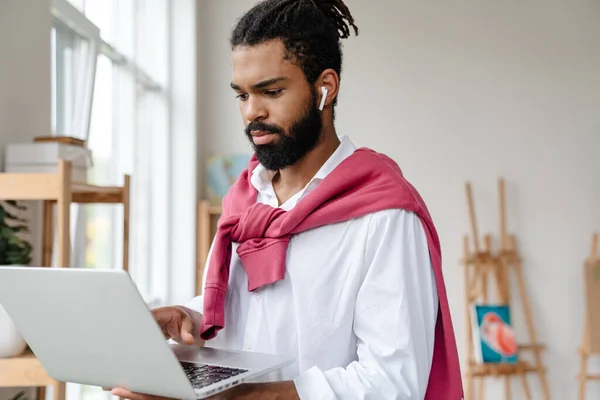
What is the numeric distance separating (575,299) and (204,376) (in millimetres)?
3381

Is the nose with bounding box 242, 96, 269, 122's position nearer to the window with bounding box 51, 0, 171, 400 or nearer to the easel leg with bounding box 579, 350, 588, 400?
the window with bounding box 51, 0, 171, 400

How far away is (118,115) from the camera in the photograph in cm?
297

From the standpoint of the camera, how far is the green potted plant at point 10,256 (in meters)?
1.39

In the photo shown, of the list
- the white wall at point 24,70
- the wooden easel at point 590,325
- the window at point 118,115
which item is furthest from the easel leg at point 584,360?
the white wall at point 24,70

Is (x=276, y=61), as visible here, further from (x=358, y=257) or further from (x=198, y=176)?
(x=198, y=176)

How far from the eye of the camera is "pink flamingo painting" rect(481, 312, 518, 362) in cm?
379

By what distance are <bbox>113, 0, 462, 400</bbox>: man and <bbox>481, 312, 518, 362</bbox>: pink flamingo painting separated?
8.79ft

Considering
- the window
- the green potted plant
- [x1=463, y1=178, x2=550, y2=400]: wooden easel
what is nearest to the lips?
the green potted plant

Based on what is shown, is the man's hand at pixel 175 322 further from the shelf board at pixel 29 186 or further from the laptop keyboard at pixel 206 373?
the shelf board at pixel 29 186

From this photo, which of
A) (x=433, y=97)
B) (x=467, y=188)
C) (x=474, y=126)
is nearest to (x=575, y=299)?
(x=467, y=188)

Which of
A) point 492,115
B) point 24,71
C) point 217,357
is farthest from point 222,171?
point 217,357

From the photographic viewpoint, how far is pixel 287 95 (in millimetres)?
1221

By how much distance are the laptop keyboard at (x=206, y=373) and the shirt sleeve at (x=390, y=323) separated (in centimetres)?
14

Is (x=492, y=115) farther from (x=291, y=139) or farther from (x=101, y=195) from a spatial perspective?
(x=291, y=139)
